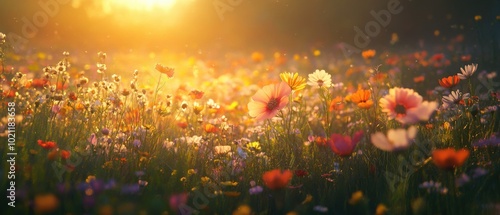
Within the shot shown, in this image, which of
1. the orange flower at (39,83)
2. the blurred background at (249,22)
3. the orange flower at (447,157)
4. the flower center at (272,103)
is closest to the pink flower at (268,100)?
the flower center at (272,103)

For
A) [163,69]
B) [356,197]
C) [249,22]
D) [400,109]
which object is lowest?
[356,197]

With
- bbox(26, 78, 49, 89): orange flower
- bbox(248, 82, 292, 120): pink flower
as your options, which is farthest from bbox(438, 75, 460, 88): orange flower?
bbox(26, 78, 49, 89): orange flower

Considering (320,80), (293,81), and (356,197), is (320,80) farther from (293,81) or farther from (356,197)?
(356,197)

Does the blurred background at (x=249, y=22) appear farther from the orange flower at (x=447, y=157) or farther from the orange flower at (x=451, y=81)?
the orange flower at (x=447, y=157)

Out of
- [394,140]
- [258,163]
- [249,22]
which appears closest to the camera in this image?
[394,140]

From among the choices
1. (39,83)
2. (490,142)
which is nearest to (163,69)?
(39,83)

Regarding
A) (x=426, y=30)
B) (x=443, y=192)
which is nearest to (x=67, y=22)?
(x=426, y=30)

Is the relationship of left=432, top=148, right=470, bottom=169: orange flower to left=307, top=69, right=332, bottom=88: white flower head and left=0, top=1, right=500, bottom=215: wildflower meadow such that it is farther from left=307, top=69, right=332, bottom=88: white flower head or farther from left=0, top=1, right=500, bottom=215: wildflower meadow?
left=307, top=69, right=332, bottom=88: white flower head
